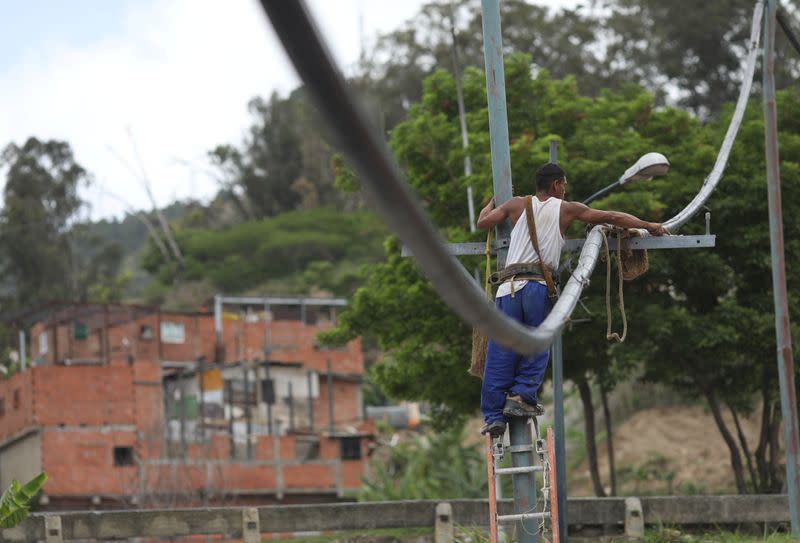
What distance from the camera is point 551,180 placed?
900cm

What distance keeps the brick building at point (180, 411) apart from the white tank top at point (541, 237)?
31646mm

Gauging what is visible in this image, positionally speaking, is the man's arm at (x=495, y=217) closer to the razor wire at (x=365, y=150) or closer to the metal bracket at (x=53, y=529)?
the razor wire at (x=365, y=150)

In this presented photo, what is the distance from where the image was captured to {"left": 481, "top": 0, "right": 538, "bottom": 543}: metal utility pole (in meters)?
8.73

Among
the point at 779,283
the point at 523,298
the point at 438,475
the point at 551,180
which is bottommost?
the point at 438,475

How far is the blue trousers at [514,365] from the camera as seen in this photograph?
8797mm

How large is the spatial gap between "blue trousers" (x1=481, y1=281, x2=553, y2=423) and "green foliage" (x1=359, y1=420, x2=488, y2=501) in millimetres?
20013

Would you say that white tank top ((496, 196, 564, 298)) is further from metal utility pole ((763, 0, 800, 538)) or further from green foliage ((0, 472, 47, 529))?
metal utility pole ((763, 0, 800, 538))

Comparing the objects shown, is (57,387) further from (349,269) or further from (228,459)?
(349,269)

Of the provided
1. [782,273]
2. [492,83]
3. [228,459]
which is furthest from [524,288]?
[228,459]

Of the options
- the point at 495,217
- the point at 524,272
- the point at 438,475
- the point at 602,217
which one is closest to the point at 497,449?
the point at 524,272

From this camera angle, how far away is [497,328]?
16.2ft

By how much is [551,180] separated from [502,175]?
0.33 meters

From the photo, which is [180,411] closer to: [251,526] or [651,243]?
[251,526]

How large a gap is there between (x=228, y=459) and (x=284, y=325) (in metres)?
8.66
